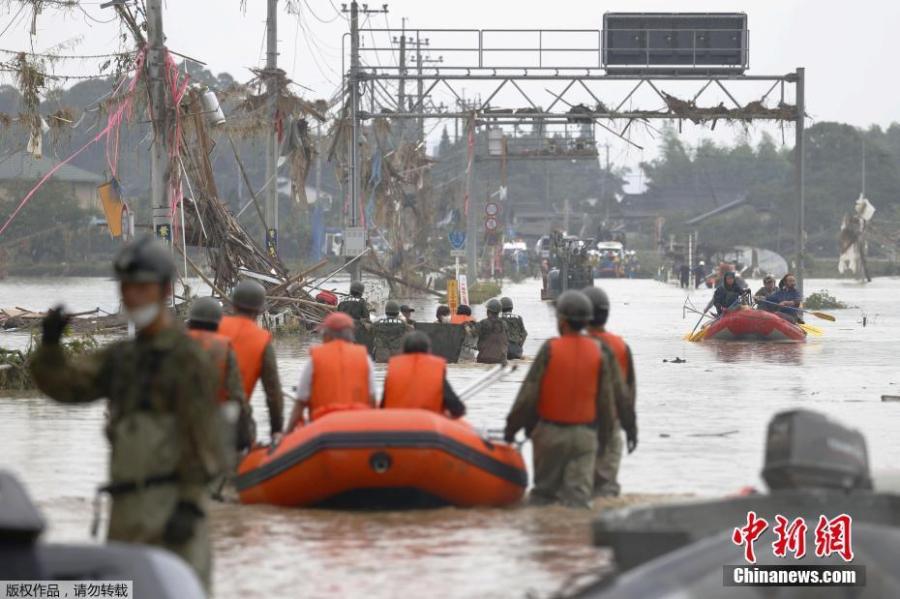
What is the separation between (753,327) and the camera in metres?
35.8

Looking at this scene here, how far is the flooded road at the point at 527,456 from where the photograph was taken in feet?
33.6

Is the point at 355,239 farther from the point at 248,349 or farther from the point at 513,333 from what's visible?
the point at 248,349

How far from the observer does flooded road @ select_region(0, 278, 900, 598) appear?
403 inches

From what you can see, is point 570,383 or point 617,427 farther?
point 617,427

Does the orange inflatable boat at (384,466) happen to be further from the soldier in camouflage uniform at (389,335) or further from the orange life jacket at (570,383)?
the soldier in camouflage uniform at (389,335)

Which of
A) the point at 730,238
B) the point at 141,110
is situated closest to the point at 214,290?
the point at 141,110

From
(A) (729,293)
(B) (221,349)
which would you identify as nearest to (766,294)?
(A) (729,293)

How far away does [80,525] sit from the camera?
11.9 m

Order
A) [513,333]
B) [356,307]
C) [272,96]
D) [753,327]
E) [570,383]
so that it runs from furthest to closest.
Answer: [272,96]
[753,327]
[513,333]
[356,307]
[570,383]

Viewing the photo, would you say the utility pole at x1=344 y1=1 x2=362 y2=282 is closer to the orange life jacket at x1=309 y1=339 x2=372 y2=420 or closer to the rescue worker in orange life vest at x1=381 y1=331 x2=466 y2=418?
the rescue worker in orange life vest at x1=381 y1=331 x2=466 y2=418

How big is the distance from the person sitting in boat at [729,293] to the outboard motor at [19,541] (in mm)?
30249

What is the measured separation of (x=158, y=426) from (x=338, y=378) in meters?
5.93

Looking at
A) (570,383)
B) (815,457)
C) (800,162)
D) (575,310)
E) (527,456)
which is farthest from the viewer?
(800,162)

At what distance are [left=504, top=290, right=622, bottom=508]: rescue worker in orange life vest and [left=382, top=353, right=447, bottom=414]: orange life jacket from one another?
78 cm
